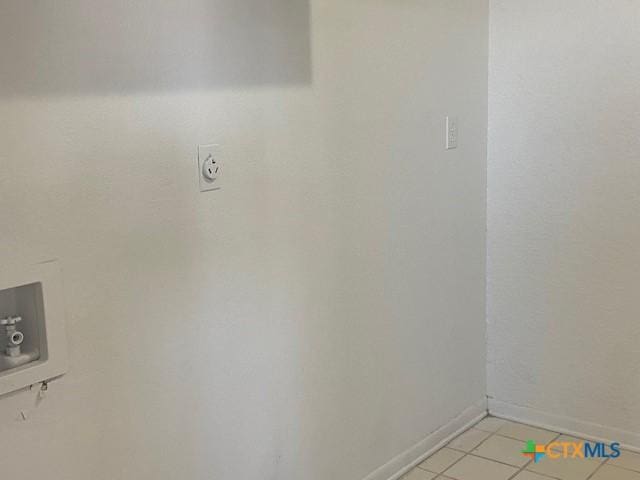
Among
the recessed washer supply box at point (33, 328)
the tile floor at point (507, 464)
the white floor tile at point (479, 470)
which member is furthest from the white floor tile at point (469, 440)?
the recessed washer supply box at point (33, 328)

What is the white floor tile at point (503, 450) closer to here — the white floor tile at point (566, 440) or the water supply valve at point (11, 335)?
the white floor tile at point (566, 440)

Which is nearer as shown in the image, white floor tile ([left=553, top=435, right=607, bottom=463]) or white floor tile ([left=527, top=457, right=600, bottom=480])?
white floor tile ([left=527, top=457, right=600, bottom=480])

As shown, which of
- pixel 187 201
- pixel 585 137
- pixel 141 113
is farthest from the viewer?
pixel 585 137

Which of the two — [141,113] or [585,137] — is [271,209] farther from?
[585,137]

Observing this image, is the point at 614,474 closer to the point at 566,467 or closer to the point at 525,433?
the point at 566,467

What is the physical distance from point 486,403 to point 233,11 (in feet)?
6.25

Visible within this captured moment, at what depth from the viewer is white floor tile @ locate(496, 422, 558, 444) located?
115 inches

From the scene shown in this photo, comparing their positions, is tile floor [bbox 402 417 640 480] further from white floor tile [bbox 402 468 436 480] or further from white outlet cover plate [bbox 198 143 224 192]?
white outlet cover plate [bbox 198 143 224 192]

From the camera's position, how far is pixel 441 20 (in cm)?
268

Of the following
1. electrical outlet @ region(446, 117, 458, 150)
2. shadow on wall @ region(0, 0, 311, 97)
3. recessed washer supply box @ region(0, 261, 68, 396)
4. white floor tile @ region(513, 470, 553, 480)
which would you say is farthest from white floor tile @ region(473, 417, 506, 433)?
recessed washer supply box @ region(0, 261, 68, 396)

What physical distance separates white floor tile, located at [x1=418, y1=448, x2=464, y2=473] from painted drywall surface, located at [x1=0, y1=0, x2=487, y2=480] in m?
0.11

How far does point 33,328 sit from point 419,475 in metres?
1.53

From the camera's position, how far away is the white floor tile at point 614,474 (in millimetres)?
2619

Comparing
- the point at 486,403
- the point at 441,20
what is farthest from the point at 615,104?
the point at 486,403
